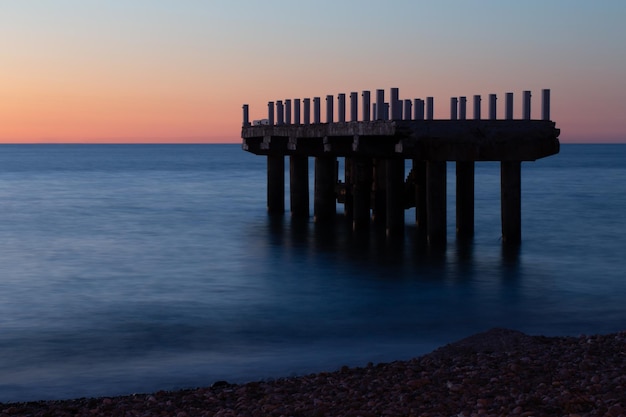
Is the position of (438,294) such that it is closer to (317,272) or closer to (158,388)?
(317,272)

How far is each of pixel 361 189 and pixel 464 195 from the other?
358 centimetres

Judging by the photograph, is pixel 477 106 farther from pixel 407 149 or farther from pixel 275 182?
pixel 275 182

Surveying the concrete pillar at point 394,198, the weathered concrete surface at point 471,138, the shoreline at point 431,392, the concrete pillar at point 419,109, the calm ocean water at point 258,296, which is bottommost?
the calm ocean water at point 258,296

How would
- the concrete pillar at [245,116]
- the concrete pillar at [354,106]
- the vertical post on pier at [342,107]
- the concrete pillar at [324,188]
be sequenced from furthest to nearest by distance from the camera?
the concrete pillar at [245,116] → the concrete pillar at [324,188] → the vertical post on pier at [342,107] → the concrete pillar at [354,106]

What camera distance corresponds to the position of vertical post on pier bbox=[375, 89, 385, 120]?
1953 cm

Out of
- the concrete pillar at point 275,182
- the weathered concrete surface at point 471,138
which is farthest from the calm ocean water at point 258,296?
the weathered concrete surface at point 471,138

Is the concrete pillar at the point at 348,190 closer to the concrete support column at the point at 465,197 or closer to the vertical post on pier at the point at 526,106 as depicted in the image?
the concrete support column at the point at 465,197

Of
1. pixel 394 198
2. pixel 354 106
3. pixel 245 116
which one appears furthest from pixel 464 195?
pixel 245 116

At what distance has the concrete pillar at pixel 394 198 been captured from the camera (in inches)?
828

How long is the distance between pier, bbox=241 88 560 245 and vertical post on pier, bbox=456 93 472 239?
0.02 m

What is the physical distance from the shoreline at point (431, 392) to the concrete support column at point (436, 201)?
9895 millimetres

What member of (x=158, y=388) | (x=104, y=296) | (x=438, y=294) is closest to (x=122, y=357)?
(x=158, y=388)

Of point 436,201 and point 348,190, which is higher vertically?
point 436,201

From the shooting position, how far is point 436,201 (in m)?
19.4
